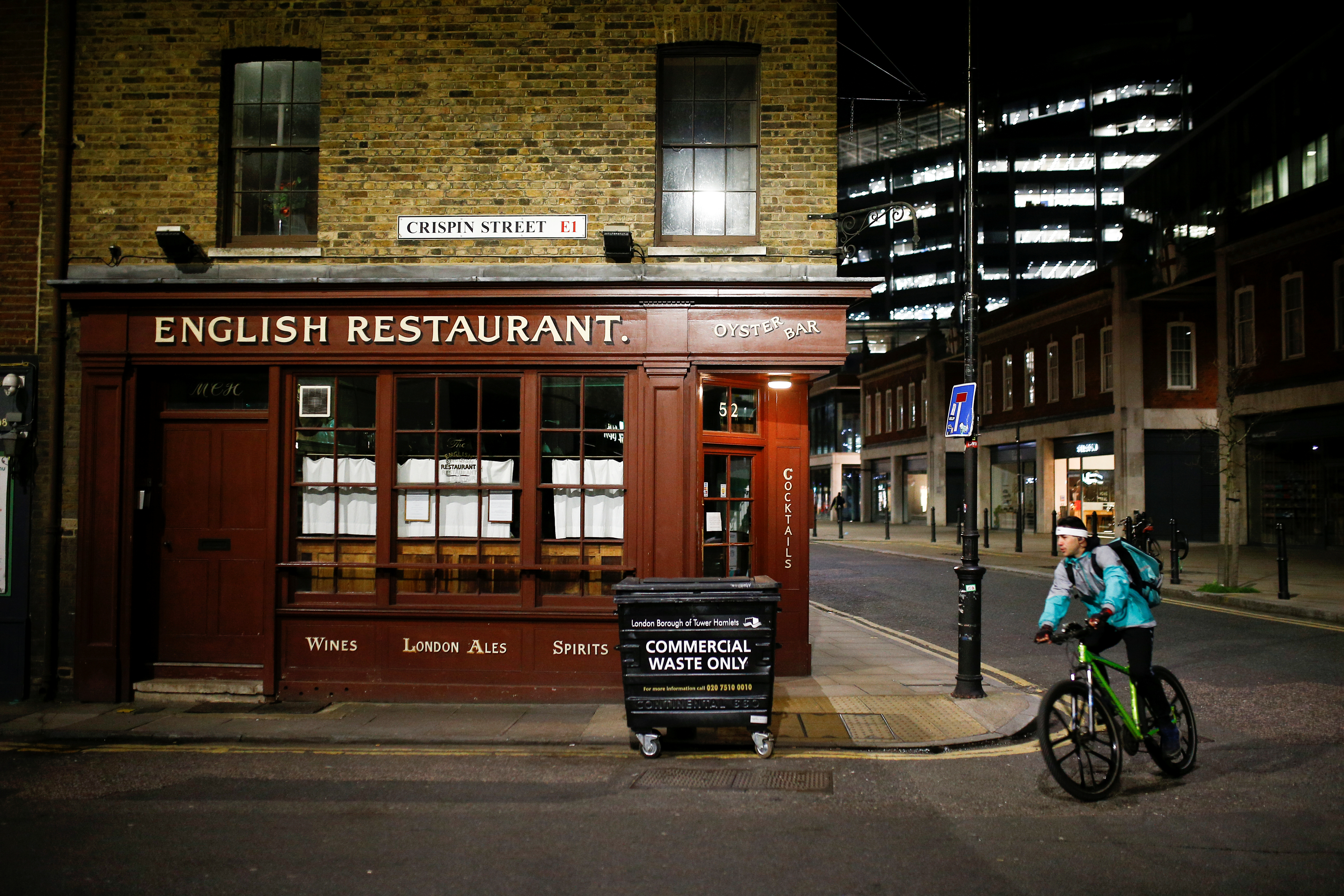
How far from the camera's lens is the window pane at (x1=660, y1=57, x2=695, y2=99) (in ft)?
30.4

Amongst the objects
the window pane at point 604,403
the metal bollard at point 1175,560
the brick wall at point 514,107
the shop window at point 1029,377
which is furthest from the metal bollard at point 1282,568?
the shop window at point 1029,377

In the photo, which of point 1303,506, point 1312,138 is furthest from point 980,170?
point 1303,506

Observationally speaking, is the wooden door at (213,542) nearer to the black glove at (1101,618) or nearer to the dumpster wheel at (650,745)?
the dumpster wheel at (650,745)

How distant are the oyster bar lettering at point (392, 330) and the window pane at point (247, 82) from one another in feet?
7.77

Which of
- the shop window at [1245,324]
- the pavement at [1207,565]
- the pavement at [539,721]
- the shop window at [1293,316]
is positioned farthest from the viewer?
the shop window at [1245,324]

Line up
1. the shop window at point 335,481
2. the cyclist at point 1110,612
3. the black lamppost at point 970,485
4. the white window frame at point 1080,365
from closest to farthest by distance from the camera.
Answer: the cyclist at point 1110,612 < the black lamppost at point 970,485 < the shop window at point 335,481 < the white window frame at point 1080,365

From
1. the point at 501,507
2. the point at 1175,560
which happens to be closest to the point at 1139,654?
the point at 501,507

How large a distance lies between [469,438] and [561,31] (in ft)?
13.6

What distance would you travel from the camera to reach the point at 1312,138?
27000 millimetres

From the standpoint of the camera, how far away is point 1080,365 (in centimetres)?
3259

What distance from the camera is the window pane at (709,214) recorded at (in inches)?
366

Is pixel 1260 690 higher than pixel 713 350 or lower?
lower

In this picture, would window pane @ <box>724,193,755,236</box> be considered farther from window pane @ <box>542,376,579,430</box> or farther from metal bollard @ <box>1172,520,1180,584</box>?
metal bollard @ <box>1172,520,1180,584</box>

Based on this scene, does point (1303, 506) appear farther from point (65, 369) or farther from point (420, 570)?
point (65, 369)
